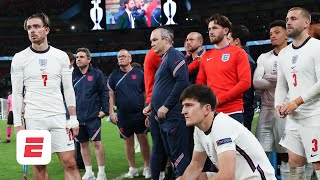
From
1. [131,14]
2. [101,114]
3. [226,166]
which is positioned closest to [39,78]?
[101,114]

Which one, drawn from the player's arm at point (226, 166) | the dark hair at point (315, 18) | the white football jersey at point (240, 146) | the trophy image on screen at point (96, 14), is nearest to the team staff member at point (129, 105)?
the dark hair at point (315, 18)

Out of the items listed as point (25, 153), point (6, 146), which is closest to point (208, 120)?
point (25, 153)

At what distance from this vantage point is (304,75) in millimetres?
4711

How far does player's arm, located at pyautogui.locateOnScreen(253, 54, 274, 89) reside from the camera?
18.8 ft

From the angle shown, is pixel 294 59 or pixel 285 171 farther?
pixel 285 171

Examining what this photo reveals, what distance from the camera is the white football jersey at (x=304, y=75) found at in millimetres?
4617

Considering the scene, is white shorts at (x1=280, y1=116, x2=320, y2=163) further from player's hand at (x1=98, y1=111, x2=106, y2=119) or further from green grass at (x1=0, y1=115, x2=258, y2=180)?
player's hand at (x1=98, y1=111, x2=106, y2=119)

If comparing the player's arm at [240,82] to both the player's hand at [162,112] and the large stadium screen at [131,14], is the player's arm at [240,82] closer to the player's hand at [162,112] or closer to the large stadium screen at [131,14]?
the player's hand at [162,112]

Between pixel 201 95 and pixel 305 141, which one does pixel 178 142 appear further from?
pixel 201 95

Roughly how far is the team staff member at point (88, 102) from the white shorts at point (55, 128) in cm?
189

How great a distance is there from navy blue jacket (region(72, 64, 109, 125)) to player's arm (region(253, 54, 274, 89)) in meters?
2.36

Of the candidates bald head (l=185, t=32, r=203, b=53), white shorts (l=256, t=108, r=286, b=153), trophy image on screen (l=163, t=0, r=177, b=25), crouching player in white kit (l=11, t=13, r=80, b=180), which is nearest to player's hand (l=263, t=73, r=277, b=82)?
white shorts (l=256, t=108, r=286, b=153)

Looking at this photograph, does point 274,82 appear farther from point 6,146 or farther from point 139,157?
point 6,146

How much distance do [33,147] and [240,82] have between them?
212 cm
